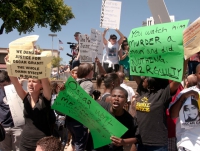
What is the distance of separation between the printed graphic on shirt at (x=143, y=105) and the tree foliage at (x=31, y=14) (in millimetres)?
16586

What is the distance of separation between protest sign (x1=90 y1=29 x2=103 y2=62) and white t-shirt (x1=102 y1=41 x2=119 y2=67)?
219 cm

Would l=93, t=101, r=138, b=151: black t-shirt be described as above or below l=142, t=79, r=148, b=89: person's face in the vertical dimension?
below

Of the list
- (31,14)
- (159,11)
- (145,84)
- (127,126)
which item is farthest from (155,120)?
(31,14)

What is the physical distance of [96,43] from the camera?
5.28 meters

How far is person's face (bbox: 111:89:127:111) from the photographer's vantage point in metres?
2.98

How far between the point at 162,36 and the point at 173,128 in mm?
1123

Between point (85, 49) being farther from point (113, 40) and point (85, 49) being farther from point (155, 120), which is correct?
point (113, 40)

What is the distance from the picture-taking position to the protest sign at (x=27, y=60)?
2758 millimetres

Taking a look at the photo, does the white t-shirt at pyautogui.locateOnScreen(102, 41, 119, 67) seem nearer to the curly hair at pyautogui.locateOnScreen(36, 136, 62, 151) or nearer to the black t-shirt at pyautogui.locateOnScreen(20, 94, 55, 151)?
the black t-shirt at pyautogui.locateOnScreen(20, 94, 55, 151)

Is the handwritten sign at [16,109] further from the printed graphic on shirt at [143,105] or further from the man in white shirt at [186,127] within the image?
the man in white shirt at [186,127]

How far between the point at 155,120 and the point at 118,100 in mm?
449

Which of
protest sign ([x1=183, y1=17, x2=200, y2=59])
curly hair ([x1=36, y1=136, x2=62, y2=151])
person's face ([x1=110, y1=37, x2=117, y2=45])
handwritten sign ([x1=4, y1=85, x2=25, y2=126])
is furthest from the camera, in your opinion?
person's face ([x1=110, y1=37, x2=117, y2=45])

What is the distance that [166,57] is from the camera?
9.12 feet

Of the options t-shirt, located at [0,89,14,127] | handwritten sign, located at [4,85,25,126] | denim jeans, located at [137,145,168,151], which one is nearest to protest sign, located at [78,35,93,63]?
t-shirt, located at [0,89,14,127]
